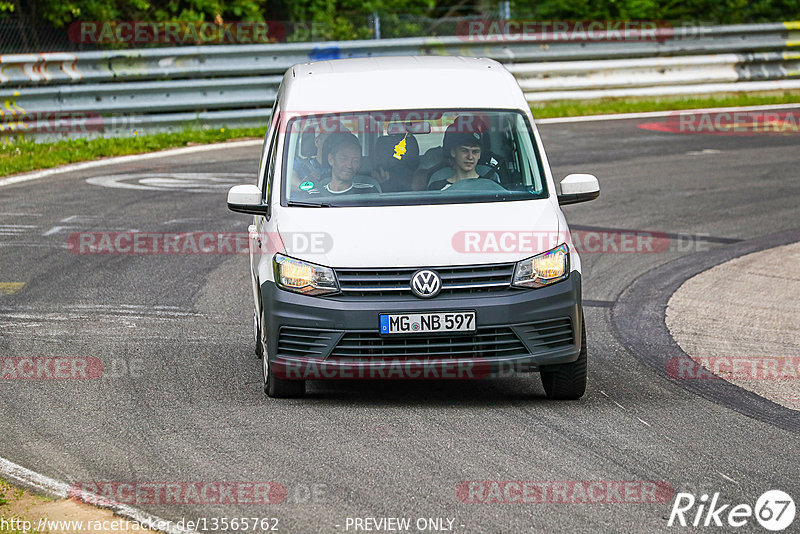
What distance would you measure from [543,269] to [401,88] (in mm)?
1824

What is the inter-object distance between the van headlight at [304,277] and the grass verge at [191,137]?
10.5 metres

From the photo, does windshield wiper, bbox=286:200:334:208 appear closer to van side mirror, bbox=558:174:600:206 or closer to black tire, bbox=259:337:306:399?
black tire, bbox=259:337:306:399

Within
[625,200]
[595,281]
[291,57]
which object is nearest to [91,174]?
[291,57]

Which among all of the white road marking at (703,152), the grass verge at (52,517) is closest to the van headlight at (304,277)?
the grass verge at (52,517)

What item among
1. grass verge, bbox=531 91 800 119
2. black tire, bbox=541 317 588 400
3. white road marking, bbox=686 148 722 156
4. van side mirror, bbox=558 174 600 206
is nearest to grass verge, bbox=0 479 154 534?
black tire, bbox=541 317 588 400

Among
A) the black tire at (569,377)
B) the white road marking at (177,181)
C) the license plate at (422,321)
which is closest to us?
the license plate at (422,321)

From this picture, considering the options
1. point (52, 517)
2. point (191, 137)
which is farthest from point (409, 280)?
point (191, 137)

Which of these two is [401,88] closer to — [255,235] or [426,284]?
[255,235]

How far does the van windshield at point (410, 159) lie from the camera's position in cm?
785

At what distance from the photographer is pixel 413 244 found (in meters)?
7.20

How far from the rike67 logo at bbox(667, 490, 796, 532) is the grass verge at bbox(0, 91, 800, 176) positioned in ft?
42.7

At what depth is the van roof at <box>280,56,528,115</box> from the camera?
8305 millimetres

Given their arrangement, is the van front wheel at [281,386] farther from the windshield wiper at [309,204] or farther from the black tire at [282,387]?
Answer: the windshield wiper at [309,204]

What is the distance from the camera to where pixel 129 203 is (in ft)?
48.1
